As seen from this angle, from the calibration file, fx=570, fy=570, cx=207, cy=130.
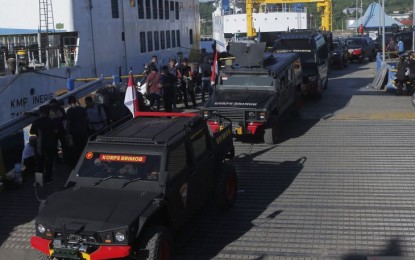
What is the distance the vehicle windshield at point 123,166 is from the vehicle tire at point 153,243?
727mm

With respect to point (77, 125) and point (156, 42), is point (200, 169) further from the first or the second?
point (156, 42)

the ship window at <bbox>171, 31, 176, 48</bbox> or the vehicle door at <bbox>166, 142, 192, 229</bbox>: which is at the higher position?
the ship window at <bbox>171, 31, 176, 48</bbox>

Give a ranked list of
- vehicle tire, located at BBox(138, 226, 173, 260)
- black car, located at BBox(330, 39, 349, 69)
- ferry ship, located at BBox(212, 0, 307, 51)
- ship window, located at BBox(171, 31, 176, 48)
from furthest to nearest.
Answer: ferry ship, located at BBox(212, 0, 307, 51), black car, located at BBox(330, 39, 349, 69), ship window, located at BBox(171, 31, 176, 48), vehicle tire, located at BBox(138, 226, 173, 260)

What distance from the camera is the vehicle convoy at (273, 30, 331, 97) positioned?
1956 centimetres

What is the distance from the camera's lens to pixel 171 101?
16.1m

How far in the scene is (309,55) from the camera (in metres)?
20.1

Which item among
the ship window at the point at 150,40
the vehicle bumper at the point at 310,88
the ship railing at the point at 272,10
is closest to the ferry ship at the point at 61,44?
the ship window at the point at 150,40

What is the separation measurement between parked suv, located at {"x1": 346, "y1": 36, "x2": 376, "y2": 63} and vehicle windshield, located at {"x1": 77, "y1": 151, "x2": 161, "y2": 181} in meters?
30.5

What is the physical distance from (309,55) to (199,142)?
12.8 metres

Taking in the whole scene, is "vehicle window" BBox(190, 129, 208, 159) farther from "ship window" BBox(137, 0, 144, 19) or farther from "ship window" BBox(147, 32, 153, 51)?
"ship window" BBox(147, 32, 153, 51)

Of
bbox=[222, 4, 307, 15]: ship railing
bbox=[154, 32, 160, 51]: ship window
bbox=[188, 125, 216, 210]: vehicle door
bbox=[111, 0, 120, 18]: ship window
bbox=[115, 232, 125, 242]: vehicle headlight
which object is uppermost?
bbox=[222, 4, 307, 15]: ship railing

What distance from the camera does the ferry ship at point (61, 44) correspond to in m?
18.6

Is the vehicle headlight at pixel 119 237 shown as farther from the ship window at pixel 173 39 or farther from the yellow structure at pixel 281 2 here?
the yellow structure at pixel 281 2

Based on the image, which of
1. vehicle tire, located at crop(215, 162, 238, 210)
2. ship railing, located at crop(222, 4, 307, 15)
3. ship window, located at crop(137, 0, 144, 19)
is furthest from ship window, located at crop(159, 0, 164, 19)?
vehicle tire, located at crop(215, 162, 238, 210)
